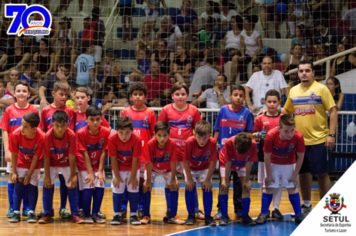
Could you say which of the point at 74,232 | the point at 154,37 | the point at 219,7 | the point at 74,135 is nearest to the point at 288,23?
the point at 219,7

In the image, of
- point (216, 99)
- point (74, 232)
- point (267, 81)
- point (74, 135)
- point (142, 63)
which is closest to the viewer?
point (74, 232)

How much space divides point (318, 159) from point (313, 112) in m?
0.52

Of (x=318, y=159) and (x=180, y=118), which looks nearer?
(x=318, y=159)

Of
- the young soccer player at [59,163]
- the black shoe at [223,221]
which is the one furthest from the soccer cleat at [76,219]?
the black shoe at [223,221]

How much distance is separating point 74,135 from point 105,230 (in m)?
1.05

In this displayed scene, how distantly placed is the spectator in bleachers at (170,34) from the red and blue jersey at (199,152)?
15.2 feet

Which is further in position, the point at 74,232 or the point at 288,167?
the point at 288,167

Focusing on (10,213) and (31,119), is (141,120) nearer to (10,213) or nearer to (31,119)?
(31,119)

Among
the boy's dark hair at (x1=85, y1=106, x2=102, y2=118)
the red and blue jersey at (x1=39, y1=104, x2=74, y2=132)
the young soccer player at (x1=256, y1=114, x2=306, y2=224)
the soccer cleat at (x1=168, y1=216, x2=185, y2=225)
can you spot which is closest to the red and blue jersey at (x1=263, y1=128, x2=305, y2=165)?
the young soccer player at (x1=256, y1=114, x2=306, y2=224)

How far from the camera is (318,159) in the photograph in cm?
440

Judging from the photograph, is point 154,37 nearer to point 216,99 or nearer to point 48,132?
point 216,99

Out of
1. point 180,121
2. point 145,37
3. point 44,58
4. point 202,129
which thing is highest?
point 145,37

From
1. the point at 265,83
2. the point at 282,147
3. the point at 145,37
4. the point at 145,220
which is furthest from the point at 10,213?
the point at 145,37

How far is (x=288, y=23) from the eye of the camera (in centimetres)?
895
